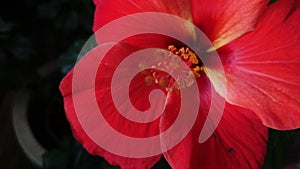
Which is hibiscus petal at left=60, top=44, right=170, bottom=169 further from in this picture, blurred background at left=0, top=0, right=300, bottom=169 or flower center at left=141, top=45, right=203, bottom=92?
blurred background at left=0, top=0, right=300, bottom=169

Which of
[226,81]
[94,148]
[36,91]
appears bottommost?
[36,91]

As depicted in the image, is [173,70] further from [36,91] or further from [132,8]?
[36,91]

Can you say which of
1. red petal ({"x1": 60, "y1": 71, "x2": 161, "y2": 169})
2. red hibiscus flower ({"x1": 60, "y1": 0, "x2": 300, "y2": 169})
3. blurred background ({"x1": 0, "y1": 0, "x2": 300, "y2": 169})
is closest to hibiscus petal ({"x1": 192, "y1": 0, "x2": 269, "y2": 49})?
red hibiscus flower ({"x1": 60, "y1": 0, "x2": 300, "y2": 169})

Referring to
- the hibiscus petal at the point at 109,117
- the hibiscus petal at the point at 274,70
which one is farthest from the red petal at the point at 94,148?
the hibiscus petal at the point at 274,70

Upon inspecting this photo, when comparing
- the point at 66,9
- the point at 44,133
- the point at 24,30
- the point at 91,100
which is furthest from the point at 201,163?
the point at 24,30

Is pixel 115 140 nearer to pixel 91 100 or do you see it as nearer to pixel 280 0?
pixel 91 100

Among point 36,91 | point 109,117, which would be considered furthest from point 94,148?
point 36,91

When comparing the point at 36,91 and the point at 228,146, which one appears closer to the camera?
the point at 228,146
